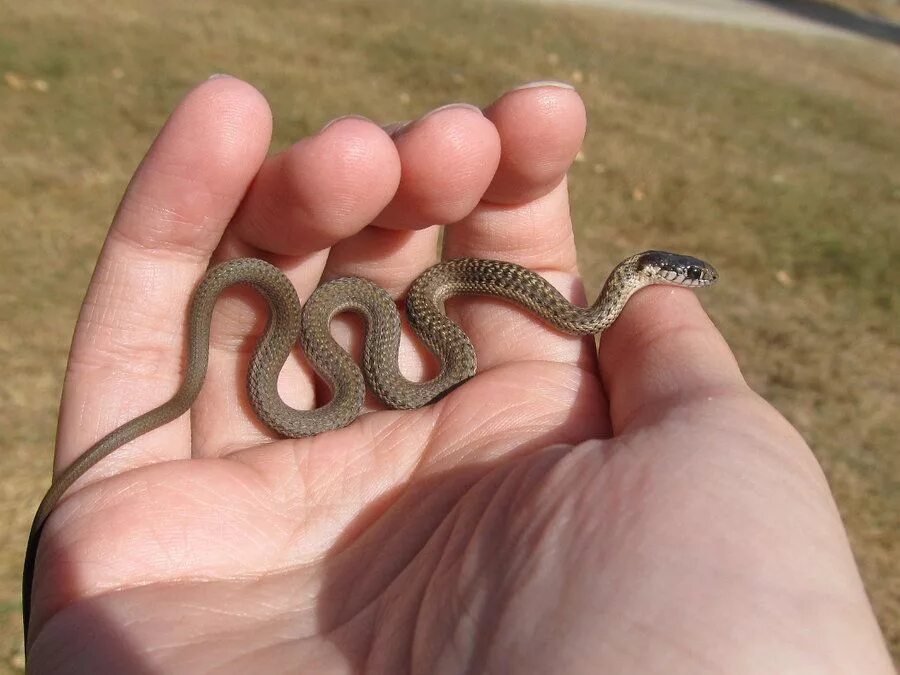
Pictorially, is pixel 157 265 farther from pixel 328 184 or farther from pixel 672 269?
pixel 672 269

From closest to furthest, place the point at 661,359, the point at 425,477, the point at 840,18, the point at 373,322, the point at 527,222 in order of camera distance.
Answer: the point at 661,359, the point at 425,477, the point at 527,222, the point at 373,322, the point at 840,18

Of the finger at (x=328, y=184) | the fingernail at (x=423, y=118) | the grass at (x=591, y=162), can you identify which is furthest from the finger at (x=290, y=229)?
the grass at (x=591, y=162)

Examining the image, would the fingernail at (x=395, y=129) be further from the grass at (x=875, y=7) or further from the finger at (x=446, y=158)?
the grass at (x=875, y=7)

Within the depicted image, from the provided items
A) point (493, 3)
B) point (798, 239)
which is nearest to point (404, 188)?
point (798, 239)

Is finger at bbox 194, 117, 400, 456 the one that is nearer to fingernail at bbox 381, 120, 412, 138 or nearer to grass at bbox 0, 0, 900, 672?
fingernail at bbox 381, 120, 412, 138

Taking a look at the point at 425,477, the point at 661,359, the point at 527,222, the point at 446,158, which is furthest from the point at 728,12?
the point at 425,477

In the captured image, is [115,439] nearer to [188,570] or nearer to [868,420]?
[188,570]

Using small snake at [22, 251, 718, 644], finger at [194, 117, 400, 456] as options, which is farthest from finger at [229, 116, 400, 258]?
small snake at [22, 251, 718, 644]
